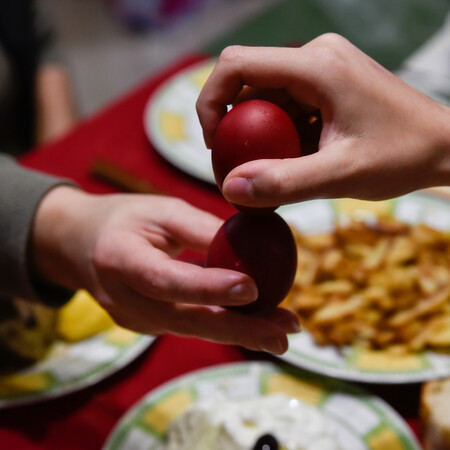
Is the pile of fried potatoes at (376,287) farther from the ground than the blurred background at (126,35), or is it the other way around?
the pile of fried potatoes at (376,287)

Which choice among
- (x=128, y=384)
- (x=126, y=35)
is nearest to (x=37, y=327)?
(x=128, y=384)

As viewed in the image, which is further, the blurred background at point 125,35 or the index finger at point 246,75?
the blurred background at point 125,35

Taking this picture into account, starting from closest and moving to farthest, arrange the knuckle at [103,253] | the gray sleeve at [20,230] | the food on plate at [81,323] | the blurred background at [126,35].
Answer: the knuckle at [103,253]
the gray sleeve at [20,230]
the food on plate at [81,323]
the blurred background at [126,35]

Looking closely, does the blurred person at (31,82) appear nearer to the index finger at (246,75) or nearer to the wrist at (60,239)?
the wrist at (60,239)

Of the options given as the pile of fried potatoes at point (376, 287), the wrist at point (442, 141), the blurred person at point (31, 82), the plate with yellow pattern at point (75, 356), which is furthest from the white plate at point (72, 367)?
the blurred person at point (31, 82)

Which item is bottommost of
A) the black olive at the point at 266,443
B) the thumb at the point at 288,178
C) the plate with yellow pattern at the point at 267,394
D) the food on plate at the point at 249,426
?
the plate with yellow pattern at the point at 267,394

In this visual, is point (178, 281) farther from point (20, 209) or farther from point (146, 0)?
point (146, 0)

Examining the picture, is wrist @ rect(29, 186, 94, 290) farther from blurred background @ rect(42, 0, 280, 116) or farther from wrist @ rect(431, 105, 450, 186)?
blurred background @ rect(42, 0, 280, 116)

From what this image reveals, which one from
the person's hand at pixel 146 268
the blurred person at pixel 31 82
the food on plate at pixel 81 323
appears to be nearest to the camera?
the person's hand at pixel 146 268
